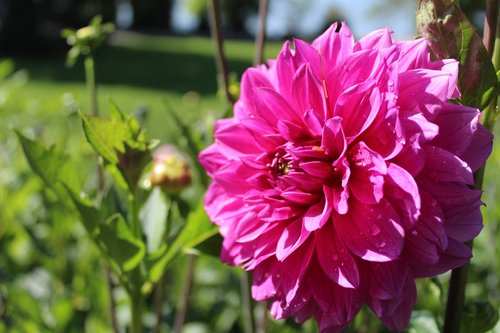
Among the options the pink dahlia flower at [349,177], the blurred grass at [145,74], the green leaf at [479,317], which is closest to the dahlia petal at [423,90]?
the pink dahlia flower at [349,177]

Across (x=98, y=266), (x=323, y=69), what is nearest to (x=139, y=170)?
(x=323, y=69)

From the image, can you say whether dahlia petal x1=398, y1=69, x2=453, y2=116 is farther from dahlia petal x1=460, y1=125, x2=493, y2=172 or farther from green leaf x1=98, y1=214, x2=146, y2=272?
green leaf x1=98, y1=214, x2=146, y2=272

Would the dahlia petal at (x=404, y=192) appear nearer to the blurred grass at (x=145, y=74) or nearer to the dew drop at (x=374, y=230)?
the dew drop at (x=374, y=230)

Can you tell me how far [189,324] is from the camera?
1322mm

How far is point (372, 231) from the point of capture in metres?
0.49

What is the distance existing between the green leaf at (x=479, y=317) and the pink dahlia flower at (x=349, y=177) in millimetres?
101

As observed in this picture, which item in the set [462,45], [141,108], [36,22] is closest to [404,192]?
[462,45]

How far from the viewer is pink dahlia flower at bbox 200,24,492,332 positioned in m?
0.48

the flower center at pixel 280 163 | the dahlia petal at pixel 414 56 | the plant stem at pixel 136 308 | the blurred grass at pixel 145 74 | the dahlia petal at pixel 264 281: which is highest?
the dahlia petal at pixel 414 56

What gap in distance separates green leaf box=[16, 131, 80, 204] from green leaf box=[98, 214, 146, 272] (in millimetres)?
85

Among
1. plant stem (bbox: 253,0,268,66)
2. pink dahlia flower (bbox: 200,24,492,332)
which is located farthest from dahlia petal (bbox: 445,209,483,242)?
plant stem (bbox: 253,0,268,66)

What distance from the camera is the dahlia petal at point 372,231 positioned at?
476 millimetres

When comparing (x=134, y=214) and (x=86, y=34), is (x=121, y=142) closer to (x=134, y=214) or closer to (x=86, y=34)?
(x=134, y=214)

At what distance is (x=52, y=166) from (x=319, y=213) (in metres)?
0.39
